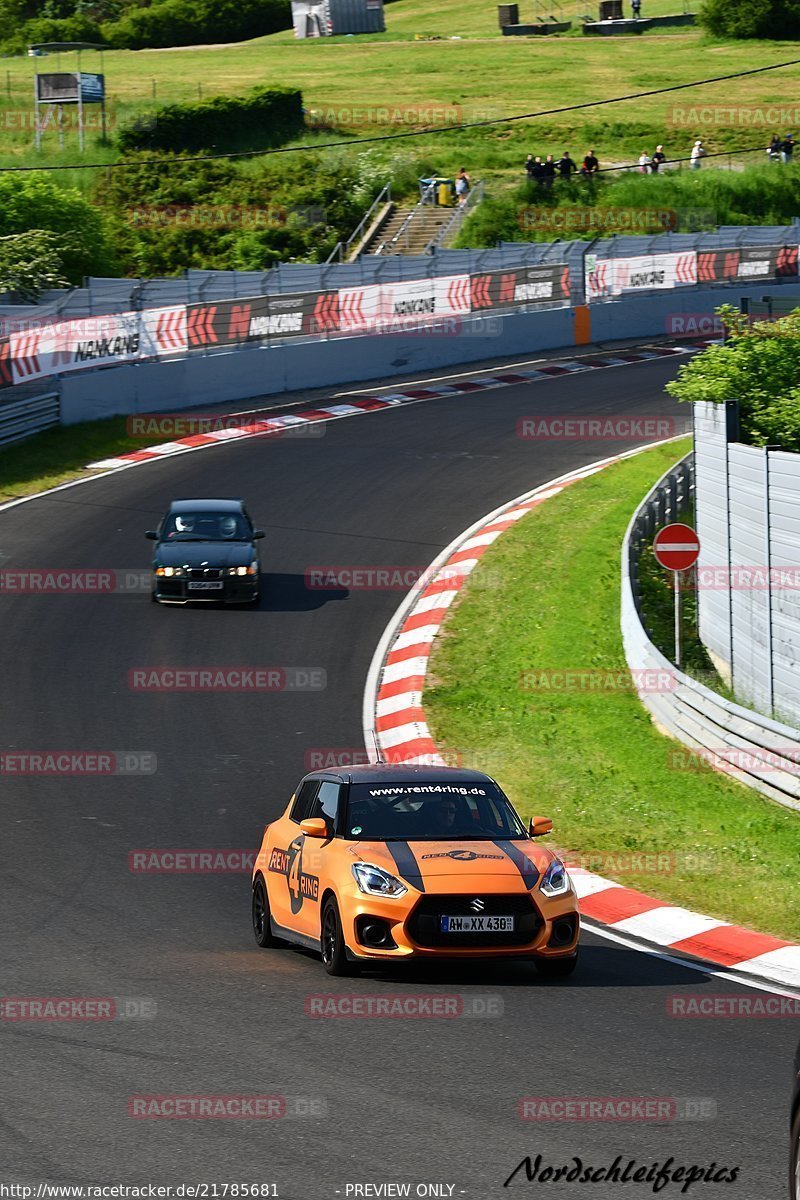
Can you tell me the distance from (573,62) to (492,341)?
64800mm

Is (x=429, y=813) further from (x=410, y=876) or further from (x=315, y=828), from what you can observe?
(x=410, y=876)

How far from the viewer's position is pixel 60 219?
175 ft

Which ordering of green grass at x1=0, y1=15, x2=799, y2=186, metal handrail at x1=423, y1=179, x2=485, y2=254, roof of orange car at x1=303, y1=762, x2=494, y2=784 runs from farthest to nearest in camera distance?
green grass at x1=0, y1=15, x2=799, y2=186 < metal handrail at x1=423, y1=179, x2=485, y2=254 < roof of orange car at x1=303, y1=762, x2=494, y2=784

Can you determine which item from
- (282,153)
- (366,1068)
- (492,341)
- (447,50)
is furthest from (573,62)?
(366,1068)

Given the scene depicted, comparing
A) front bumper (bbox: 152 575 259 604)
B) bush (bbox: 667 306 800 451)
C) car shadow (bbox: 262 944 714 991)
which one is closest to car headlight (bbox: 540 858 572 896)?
car shadow (bbox: 262 944 714 991)

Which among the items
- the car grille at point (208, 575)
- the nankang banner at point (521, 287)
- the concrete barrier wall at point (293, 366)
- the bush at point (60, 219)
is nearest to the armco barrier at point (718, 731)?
the car grille at point (208, 575)

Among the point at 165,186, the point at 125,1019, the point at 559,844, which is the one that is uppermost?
the point at 165,186

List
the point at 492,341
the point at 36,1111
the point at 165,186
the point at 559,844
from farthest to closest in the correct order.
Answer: the point at 165,186 → the point at 492,341 → the point at 559,844 → the point at 36,1111

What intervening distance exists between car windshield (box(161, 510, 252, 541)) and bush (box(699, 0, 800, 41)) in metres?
91.4

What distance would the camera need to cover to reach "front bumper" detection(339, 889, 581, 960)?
10.6 meters

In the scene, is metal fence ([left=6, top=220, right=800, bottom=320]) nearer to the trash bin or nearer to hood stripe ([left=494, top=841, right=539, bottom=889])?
hood stripe ([left=494, top=841, right=539, bottom=889])

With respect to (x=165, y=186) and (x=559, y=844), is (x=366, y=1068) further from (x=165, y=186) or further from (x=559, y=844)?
(x=165, y=186)

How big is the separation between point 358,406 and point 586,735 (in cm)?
1919

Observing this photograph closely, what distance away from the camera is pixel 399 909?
34.9ft
